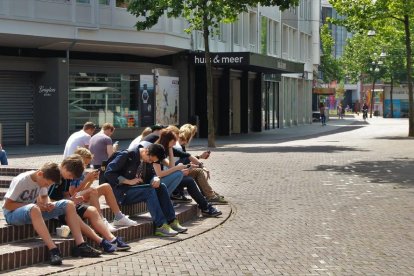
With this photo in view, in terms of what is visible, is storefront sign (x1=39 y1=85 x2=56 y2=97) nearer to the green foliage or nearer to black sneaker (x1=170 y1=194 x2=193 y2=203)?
the green foliage

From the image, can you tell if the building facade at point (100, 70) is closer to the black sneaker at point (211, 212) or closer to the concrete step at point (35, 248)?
the black sneaker at point (211, 212)

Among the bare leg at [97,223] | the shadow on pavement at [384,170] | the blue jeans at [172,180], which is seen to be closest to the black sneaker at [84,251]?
the bare leg at [97,223]

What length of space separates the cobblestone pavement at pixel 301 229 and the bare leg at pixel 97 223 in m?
0.42

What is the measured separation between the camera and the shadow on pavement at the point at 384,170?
666 inches

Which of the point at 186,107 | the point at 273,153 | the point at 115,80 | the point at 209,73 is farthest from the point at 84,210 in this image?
the point at 186,107

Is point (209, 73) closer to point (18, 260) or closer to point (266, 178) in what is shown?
point (266, 178)

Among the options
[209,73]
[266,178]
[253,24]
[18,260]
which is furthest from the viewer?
[253,24]

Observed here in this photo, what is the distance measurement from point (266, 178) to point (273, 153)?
8.47 metres

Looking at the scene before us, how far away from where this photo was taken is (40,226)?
801cm

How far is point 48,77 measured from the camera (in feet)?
101

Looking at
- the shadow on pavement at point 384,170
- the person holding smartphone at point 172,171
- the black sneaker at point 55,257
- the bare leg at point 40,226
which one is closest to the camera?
the black sneaker at point 55,257

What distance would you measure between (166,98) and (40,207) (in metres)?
27.4

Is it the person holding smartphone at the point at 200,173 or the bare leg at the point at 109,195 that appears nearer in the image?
the bare leg at the point at 109,195

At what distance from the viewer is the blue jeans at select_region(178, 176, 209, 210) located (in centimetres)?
1152
